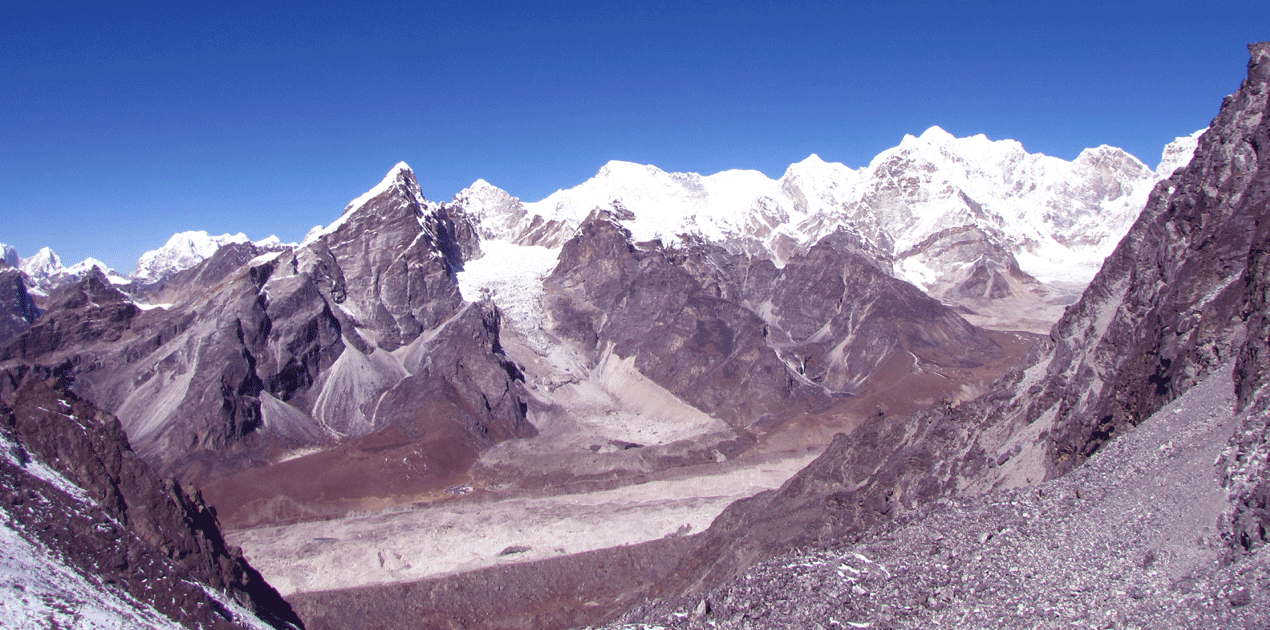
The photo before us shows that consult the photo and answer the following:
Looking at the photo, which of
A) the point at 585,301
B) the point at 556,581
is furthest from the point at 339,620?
the point at 585,301

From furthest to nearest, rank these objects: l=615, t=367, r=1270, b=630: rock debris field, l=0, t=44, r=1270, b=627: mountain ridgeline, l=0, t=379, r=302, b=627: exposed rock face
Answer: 1. l=0, t=44, r=1270, b=627: mountain ridgeline
2. l=0, t=379, r=302, b=627: exposed rock face
3. l=615, t=367, r=1270, b=630: rock debris field

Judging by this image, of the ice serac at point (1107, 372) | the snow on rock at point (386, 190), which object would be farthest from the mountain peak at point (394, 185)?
the ice serac at point (1107, 372)

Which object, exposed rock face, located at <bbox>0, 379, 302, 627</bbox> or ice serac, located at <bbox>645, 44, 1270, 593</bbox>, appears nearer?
exposed rock face, located at <bbox>0, 379, 302, 627</bbox>

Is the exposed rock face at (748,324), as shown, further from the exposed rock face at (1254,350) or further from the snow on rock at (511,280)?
the exposed rock face at (1254,350)

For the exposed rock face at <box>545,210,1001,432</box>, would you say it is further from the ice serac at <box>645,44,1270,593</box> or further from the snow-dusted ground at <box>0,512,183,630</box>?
the snow-dusted ground at <box>0,512,183,630</box>

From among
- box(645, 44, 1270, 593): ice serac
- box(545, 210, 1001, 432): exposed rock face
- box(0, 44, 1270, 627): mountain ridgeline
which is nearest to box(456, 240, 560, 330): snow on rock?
box(0, 44, 1270, 627): mountain ridgeline

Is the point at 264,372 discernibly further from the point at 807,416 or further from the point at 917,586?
the point at 917,586
